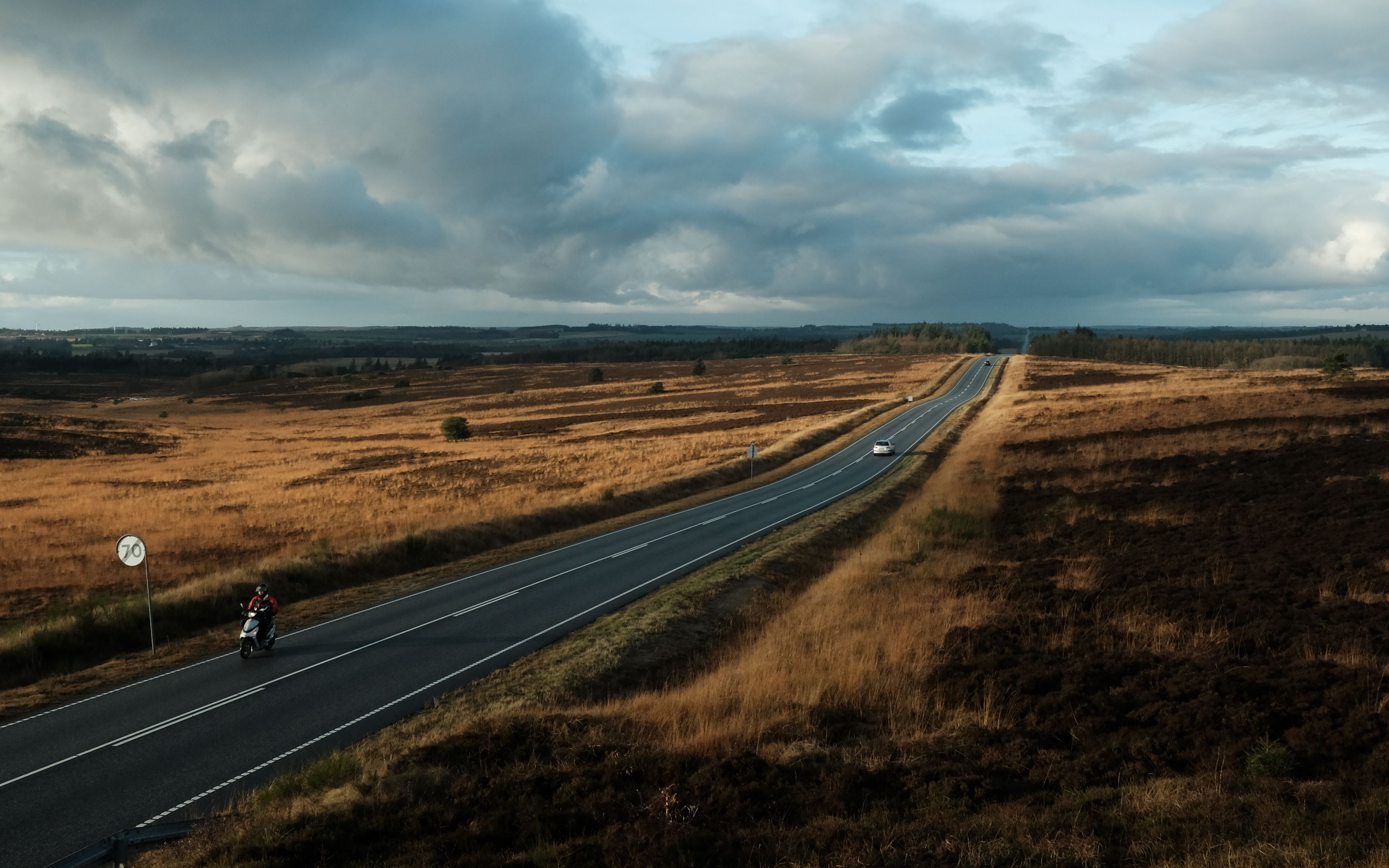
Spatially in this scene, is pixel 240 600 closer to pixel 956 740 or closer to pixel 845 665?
pixel 845 665

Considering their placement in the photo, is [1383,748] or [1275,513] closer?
[1383,748]

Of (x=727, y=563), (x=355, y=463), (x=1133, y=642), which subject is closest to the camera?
(x=1133, y=642)

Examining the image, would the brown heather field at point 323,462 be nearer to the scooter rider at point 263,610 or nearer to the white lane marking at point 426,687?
the scooter rider at point 263,610

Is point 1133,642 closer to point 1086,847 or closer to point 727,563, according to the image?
point 1086,847

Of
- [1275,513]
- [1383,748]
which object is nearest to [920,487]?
[1275,513]

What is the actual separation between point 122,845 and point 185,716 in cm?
549

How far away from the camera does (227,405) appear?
135000mm

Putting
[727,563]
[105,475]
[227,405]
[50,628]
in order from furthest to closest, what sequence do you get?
[227,405]
[105,475]
[727,563]
[50,628]

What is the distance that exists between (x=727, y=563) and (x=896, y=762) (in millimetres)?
13745

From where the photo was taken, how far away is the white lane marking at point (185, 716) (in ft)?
41.5

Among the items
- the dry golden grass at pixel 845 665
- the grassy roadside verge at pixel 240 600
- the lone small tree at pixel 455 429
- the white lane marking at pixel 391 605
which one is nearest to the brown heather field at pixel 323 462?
the grassy roadside verge at pixel 240 600

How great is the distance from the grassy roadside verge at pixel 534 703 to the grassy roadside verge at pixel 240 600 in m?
7.01

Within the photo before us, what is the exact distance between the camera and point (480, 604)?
2108cm

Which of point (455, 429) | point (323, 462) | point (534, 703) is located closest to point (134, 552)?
point (534, 703)
